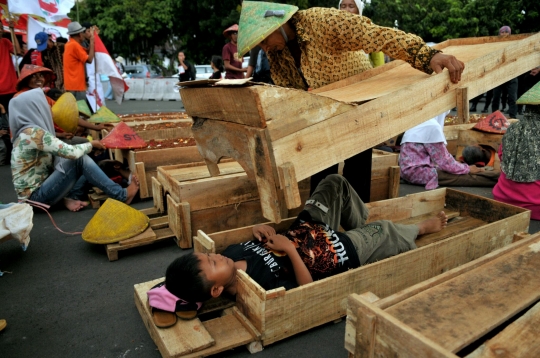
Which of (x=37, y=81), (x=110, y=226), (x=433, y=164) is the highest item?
(x=37, y=81)

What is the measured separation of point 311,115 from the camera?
2.12 meters

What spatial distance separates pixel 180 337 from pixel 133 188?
301cm

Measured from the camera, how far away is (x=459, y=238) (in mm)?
2875

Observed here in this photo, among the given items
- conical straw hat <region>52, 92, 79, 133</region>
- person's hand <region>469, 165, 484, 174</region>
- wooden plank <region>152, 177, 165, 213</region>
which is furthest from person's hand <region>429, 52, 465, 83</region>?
conical straw hat <region>52, 92, 79, 133</region>

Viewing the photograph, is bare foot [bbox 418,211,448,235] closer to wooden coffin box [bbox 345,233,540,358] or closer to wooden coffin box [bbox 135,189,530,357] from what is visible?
wooden coffin box [bbox 135,189,530,357]

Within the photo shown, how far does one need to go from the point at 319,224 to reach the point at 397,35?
1.34 m

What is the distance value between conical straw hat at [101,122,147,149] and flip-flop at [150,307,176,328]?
3.02 metres

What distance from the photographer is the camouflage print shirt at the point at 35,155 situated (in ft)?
13.8

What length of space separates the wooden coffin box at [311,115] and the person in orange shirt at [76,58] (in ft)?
18.5

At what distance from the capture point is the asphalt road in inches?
93.0

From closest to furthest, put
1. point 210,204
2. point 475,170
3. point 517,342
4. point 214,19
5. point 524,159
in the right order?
point 517,342, point 210,204, point 524,159, point 475,170, point 214,19

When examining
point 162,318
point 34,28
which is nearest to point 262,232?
point 162,318

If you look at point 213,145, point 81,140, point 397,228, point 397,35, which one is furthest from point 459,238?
point 81,140

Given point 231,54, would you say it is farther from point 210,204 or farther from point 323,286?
point 323,286
